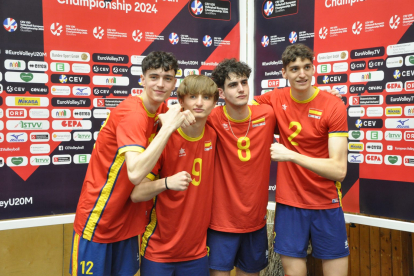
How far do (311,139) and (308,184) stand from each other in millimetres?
301

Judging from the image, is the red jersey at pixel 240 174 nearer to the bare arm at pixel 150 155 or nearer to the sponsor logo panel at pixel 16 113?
the bare arm at pixel 150 155

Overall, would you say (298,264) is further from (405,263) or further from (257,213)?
(405,263)

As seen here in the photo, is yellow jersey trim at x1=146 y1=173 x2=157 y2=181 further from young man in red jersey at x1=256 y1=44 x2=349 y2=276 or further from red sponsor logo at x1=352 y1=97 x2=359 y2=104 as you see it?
red sponsor logo at x1=352 y1=97 x2=359 y2=104

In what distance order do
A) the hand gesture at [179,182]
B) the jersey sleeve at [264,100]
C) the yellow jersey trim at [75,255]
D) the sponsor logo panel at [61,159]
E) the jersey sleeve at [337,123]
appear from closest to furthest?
the hand gesture at [179,182], the yellow jersey trim at [75,255], the jersey sleeve at [337,123], the jersey sleeve at [264,100], the sponsor logo panel at [61,159]

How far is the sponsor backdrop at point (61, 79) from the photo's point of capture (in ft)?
8.52

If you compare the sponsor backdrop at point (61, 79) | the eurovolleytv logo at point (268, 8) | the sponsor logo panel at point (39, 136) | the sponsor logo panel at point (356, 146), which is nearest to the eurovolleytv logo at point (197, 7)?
the sponsor backdrop at point (61, 79)

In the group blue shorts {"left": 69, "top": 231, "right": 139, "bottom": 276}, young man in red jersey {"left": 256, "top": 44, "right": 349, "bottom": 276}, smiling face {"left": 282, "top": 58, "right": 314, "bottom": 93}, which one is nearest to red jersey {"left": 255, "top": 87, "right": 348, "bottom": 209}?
young man in red jersey {"left": 256, "top": 44, "right": 349, "bottom": 276}

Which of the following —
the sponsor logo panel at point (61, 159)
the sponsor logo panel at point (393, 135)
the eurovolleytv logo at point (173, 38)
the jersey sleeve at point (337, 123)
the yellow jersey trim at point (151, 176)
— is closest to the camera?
the yellow jersey trim at point (151, 176)

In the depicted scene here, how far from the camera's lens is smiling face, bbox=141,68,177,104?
1946 millimetres

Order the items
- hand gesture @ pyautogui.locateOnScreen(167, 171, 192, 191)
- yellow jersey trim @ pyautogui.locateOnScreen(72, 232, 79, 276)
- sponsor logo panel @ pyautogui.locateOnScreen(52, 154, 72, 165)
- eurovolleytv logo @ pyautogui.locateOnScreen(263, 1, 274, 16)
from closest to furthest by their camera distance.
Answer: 1. hand gesture @ pyautogui.locateOnScreen(167, 171, 192, 191)
2. yellow jersey trim @ pyautogui.locateOnScreen(72, 232, 79, 276)
3. sponsor logo panel @ pyautogui.locateOnScreen(52, 154, 72, 165)
4. eurovolleytv logo @ pyautogui.locateOnScreen(263, 1, 274, 16)

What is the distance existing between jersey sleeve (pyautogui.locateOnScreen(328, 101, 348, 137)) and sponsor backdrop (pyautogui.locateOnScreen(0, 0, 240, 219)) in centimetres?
155

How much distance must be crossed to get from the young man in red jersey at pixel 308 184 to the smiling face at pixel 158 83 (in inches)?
33.0

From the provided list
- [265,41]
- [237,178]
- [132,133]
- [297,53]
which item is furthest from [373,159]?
[132,133]

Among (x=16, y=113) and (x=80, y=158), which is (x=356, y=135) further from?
(x=16, y=113)
